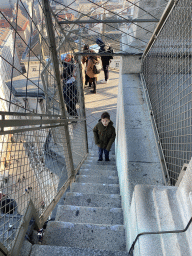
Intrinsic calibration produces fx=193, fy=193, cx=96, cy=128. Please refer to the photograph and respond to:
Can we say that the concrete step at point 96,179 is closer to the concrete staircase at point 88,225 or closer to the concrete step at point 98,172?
the concrete staircase at point 88,225

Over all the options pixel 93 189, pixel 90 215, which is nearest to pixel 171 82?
pixel 93 189

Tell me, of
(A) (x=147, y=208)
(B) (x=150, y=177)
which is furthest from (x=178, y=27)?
(A) (x=147, y=208)

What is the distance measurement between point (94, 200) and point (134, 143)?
98 cm

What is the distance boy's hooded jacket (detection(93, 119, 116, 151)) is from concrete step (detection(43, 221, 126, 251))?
6.19 feet

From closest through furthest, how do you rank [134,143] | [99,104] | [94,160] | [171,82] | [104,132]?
[134,143] < [171,82] < [104,132] < [94,160] < [99,104]

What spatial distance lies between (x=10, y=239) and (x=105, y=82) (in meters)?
6.04

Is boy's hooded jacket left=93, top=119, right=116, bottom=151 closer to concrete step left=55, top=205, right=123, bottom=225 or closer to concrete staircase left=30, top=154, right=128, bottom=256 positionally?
concrete staircase left=30, top=154, right=128, bottom=256

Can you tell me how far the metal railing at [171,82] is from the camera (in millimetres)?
2221

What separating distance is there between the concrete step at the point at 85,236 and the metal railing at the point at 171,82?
2.64 ft

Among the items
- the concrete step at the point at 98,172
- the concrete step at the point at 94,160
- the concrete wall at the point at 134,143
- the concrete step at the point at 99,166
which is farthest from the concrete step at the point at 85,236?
the concrete step at the point at 94,160

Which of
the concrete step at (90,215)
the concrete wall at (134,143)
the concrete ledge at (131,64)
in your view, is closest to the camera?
the concrete wall at (134,143)

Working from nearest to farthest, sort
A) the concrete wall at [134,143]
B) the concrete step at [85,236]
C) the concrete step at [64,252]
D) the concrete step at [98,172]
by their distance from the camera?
the concrete step at [64,252] → the concrete step at [85,236] → the concrete wall at [134,143] → the concrete step at [98,172]

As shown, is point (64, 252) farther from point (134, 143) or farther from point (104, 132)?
point (104, 132)

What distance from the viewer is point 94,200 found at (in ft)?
8.89
